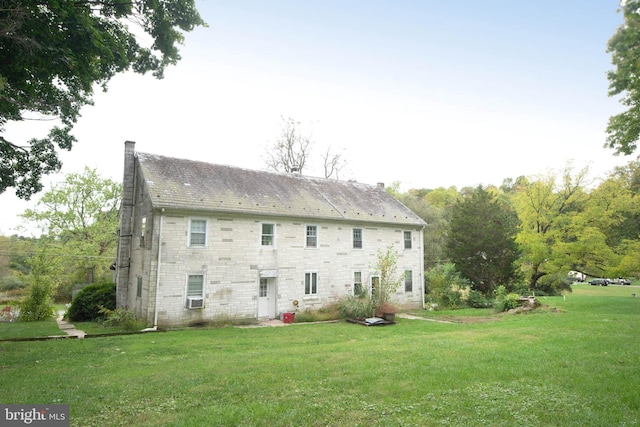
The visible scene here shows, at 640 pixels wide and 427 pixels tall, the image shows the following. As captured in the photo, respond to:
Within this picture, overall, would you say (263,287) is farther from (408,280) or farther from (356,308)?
(408,280)

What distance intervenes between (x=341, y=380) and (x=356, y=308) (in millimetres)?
10728

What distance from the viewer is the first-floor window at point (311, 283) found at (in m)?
18.4

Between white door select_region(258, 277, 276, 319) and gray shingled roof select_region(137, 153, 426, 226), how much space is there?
345 cm

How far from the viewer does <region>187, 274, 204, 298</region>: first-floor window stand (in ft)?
50.4

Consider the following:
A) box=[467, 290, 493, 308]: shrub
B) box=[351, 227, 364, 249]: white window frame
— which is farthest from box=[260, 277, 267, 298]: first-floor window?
box=[467, 290, 493, 308]: shrub

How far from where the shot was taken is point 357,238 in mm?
20484

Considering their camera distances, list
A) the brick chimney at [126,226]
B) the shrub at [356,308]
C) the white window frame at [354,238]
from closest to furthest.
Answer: the shrub at [356,308], the brick chimney at [126,226], the white window frame at [354,238]

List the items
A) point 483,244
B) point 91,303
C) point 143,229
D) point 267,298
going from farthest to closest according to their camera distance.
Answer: point 483,244 < point 91,303 < point 267,298 < point 143,229

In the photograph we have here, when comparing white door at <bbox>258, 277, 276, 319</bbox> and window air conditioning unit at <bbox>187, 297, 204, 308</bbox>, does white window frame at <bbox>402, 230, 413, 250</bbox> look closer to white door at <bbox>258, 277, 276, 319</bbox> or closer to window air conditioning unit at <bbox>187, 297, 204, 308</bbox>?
white door at <bbox>258, 277, 276, 319</bbox>

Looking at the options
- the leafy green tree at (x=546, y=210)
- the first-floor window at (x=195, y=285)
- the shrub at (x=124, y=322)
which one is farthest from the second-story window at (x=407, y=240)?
the shrub at (x=124, y=322)

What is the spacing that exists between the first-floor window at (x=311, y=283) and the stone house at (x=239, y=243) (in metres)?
0.05

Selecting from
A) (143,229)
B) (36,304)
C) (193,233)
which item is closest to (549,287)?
(193,233)

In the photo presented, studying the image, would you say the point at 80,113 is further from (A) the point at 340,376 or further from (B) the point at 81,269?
(B) the point at 81,269

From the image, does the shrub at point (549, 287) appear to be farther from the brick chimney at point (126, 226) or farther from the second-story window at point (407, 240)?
the brick chimney at point (126, 226)
